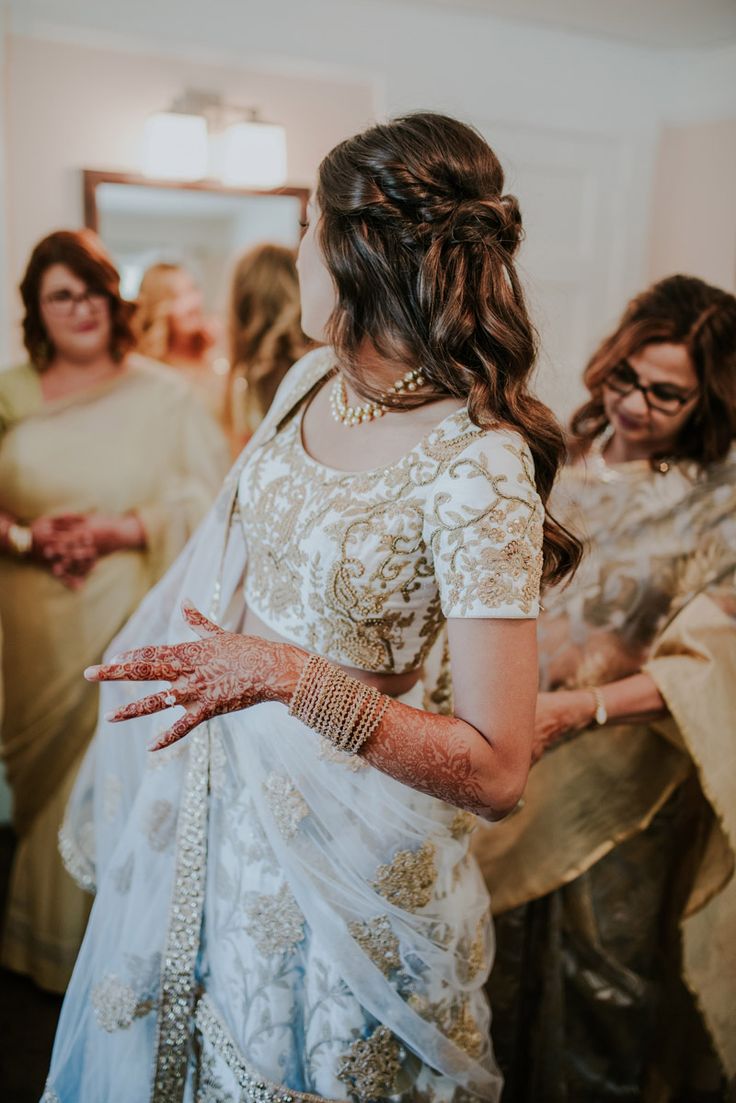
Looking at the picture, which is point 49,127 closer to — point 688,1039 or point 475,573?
point 475,573

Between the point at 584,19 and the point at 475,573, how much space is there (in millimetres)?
2194

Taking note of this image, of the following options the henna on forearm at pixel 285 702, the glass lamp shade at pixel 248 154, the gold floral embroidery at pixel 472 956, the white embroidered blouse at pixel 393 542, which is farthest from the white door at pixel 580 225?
the henna on forearm at pixel 285 702

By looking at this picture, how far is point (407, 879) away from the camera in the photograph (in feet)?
3.65

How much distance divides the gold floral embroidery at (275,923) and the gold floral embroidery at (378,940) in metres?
0.07

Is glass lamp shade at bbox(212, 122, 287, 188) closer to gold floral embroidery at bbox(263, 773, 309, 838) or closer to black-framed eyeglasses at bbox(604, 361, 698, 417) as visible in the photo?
black-framed eyeglasses at bbox(604, 361, 698, 417)

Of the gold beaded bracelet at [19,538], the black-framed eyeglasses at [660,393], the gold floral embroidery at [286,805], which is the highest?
the black-framed eyeglasses at [660,393]

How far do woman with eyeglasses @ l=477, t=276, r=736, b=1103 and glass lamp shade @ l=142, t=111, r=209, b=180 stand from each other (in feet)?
3.71

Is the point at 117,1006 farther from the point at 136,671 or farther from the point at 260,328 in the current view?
the point at 260,328

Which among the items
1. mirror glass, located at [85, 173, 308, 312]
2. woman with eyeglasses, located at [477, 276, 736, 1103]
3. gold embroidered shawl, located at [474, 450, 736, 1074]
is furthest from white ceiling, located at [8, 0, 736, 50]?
gold embroidered shawl, located at [474, 450, 736, 1074]

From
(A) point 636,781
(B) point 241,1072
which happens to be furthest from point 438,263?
(A) point 636,781

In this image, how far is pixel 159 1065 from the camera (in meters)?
1.10

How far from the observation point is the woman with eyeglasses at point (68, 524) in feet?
6.52

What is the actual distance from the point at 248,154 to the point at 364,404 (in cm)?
138

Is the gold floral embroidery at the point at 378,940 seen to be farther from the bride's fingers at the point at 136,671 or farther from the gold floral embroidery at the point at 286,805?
the bride's fingers at the point at 136,671
